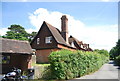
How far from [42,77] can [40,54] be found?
18142 mm

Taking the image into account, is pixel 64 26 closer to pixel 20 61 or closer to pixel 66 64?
pixel 20 61

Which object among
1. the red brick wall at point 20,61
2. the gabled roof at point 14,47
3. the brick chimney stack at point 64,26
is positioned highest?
the brick chimney stack at point 64,26

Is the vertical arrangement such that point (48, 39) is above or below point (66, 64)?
above

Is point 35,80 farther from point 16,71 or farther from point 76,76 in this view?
point 76,76

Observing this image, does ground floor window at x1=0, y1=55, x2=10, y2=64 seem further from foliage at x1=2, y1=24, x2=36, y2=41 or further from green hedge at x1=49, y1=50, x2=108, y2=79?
foliage at x1=2, y1=24, x2=36, y2=41

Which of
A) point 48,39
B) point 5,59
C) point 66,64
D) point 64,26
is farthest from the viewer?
point 64,26

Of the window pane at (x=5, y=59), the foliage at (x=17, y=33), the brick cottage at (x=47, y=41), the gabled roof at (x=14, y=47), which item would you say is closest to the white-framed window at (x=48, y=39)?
the brick cottage at (x=47, y=41)

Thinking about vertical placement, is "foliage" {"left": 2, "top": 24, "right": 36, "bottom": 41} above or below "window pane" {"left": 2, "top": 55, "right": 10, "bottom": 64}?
above

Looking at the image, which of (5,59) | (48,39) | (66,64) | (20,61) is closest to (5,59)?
(5,59)

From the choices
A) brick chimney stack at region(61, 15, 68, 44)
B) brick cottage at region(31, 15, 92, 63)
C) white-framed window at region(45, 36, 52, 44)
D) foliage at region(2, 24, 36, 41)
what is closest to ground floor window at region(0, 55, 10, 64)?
brick cottage at region(31, 15, 92, 63)

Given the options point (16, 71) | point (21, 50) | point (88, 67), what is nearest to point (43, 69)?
point (16, 71)

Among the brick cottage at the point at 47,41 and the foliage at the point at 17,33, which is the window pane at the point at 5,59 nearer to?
Result: the brick cottage at the point at 47,41

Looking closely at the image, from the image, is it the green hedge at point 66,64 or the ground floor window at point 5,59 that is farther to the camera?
the ground floor window at point 5,59

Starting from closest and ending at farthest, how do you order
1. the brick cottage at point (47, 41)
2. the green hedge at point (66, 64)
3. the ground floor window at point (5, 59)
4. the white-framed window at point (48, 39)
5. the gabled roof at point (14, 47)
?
1. the green hedge at point (66, 64)
2. the gabled roof at point (14, 47)
3. the ground floor window at point (5, 59)
4. the brick cottage at point (47, 41)
5. the white-framed window at point (48, 39)
